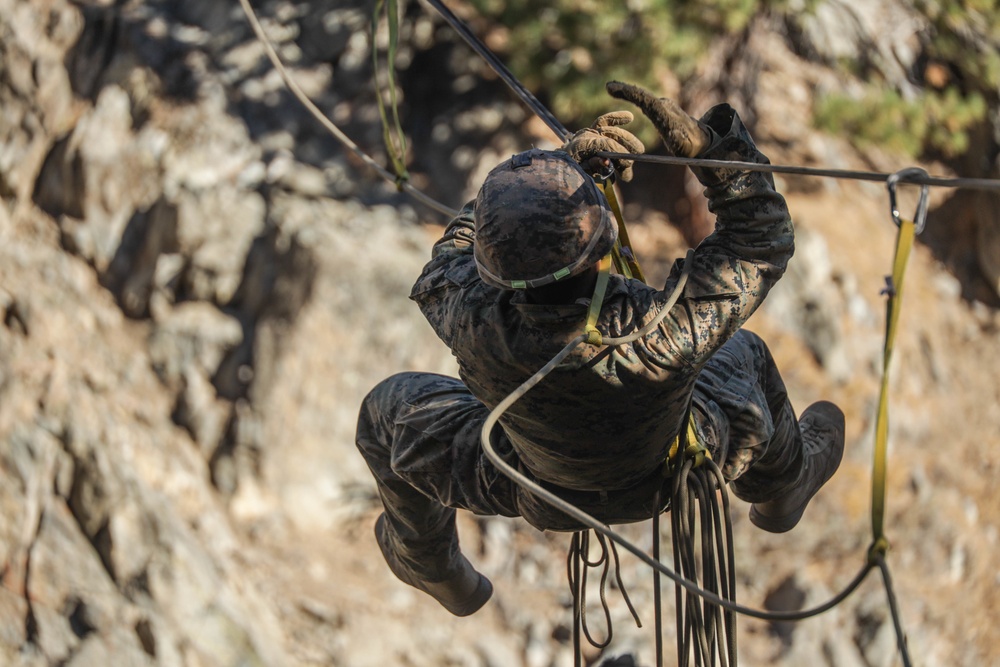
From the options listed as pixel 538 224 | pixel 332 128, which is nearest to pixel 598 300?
pixel 538 224

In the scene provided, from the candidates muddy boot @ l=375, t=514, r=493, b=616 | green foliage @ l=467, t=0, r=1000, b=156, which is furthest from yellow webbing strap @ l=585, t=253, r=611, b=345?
green foliage @ l=467, t=0, r=1000, b=156

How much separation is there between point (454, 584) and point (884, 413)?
5.66 ft

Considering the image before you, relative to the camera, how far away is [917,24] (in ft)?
22.8

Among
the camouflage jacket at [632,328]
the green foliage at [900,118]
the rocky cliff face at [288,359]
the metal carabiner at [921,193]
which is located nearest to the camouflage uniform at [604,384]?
the camouflage jacket at [632,328]

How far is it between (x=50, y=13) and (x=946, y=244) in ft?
17.9

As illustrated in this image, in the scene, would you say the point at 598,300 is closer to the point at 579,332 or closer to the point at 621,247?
the point at 579,332

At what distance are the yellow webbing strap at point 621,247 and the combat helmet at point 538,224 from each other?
15 cm

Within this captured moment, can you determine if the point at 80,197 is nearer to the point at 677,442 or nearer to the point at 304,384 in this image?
the point at 304,384

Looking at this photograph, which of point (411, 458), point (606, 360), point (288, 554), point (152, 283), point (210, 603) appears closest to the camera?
point (606, 360)

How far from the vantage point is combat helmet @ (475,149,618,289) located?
2.01 metres

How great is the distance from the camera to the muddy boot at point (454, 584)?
124 inches

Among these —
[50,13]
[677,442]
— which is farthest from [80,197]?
[677,442]

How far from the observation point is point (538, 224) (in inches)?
79.2

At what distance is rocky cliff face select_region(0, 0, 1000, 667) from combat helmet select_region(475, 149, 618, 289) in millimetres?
3743
